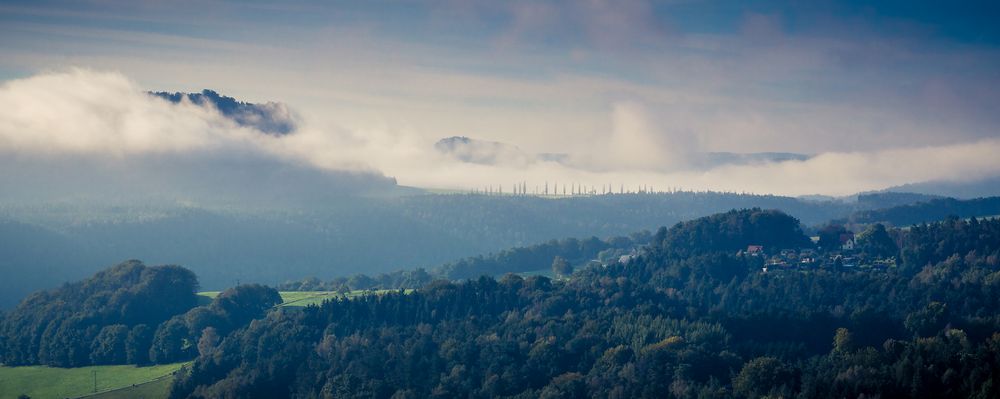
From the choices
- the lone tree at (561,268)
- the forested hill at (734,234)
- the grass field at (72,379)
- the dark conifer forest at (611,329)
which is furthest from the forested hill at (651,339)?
the lone tree at (561,268)

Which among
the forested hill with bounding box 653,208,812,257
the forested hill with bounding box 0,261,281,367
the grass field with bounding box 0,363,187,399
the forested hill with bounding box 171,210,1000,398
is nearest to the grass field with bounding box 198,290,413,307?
the forested hill with bounding box 0,261,281,367

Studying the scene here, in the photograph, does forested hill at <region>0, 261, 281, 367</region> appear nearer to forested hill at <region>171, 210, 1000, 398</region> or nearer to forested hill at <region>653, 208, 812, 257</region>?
forested hill at <region>171, 210, 1000, 398</region>

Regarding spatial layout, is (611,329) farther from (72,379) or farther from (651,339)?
(72,379)

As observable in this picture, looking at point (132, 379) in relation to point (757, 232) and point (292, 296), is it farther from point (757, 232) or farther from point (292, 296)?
point (757, 232)

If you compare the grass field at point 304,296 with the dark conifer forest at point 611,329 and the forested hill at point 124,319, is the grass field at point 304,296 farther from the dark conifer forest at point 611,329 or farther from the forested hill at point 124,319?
the dark conifer forest at point 611,329

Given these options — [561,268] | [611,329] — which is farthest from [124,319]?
[561,268]

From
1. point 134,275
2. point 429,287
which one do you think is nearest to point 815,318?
point 429,287
